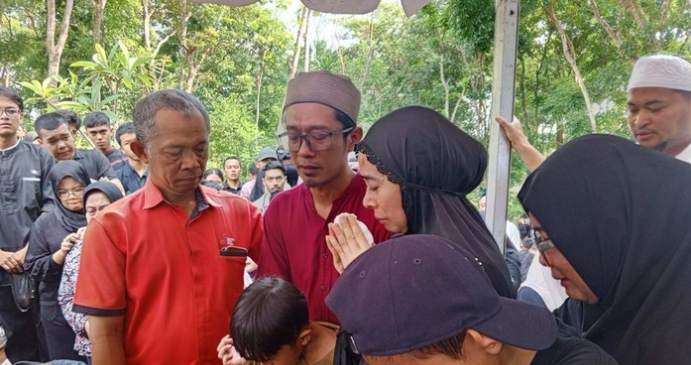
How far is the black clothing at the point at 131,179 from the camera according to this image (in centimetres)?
464

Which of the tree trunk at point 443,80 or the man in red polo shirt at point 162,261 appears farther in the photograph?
the tree trunk at point 443,80

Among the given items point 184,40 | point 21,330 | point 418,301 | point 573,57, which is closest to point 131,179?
point 21,330

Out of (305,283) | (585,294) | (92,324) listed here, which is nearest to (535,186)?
(585,294)

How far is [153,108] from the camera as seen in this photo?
1636 mm

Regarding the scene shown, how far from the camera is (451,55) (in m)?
15.8

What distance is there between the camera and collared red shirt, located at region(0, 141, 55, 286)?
11.9 ft

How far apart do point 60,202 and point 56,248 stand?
1.04 ft

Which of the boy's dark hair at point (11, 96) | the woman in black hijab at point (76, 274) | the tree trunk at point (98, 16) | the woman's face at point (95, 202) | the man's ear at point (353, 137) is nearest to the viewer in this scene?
the man's ear at point (353, 137)

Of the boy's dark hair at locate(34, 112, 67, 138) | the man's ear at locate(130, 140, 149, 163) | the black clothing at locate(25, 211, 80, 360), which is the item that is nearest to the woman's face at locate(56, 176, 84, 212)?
the black clothing at locate(25, 211, 80, 360)

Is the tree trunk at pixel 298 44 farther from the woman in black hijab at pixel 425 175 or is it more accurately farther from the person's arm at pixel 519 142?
the woman in black hijab at pixel 425 175

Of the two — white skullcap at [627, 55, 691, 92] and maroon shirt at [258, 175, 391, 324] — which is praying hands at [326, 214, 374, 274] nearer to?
maroon shirt at [258, 175, 391, 324]

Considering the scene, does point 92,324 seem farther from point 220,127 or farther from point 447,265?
point 220,127

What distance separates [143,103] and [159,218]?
1.29 feet

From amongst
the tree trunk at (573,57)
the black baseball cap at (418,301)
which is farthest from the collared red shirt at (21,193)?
the tree trunk at (573,57)
